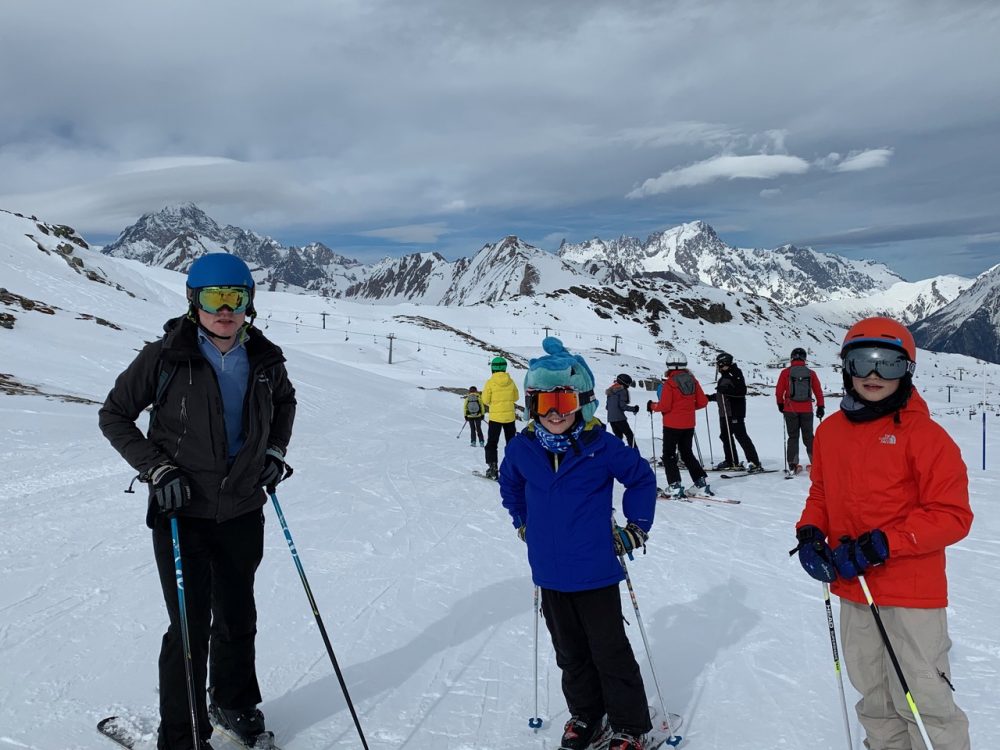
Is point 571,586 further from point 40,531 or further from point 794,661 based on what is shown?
point 40,531

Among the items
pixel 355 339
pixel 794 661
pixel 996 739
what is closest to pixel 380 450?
pixel 794 661

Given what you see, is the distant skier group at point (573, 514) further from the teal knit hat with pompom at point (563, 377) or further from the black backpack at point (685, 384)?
the black backpack at point (685, 384)

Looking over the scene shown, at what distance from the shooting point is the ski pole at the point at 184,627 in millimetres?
3316

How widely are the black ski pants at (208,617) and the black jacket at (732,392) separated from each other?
997 cm

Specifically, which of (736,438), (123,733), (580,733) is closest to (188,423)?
(123,733)

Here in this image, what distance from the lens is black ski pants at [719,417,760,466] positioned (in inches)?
498

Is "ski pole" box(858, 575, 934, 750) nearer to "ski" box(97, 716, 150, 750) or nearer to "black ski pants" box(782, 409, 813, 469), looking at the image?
"ski" box(97, 716, 150, 750)

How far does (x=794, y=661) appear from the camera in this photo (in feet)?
16.2

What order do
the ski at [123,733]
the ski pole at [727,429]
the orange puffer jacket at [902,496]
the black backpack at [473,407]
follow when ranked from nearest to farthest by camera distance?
1. the orange puffer jacket at [902,496]
2. the ski at [123,733]
3. the ski pole at [727,429]
4. the black backpack at [473,407]

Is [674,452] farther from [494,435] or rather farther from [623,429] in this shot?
[623,429]

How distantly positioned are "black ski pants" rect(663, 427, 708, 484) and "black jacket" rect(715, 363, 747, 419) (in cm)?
202

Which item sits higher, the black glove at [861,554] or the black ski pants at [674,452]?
the black glove at [861,554]

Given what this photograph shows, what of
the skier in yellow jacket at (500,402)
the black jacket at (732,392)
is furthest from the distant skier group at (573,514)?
the black jacket at (732,392)

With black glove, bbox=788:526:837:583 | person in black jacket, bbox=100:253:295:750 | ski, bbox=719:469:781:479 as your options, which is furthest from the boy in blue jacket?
ski, bbox=719:469:781:479
